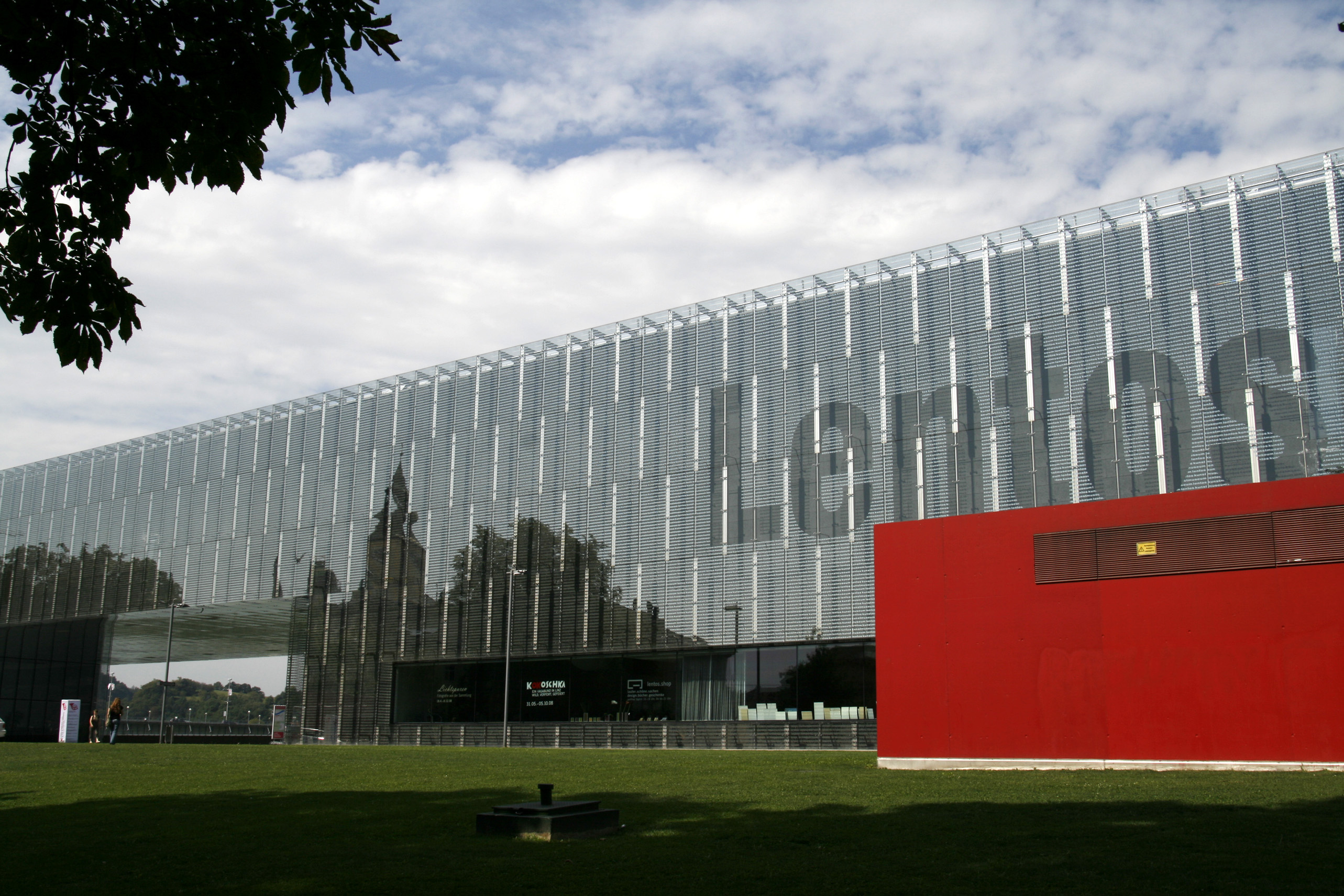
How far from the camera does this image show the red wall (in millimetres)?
17953

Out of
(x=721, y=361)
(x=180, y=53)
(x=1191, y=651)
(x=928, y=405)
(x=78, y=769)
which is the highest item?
(x=721, y=361)

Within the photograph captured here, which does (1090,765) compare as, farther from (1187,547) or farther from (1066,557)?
(1187,547)

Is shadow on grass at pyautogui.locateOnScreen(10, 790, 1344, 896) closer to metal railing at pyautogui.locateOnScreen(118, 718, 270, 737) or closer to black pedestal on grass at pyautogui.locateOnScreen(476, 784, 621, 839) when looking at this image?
black pedestal on grass at pyautogui.locateOnScreen(476, 784, 621, 839)

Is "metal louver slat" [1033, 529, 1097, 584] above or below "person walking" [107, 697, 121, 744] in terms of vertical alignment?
above

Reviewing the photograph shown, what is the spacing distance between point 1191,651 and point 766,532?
2444 centimetres

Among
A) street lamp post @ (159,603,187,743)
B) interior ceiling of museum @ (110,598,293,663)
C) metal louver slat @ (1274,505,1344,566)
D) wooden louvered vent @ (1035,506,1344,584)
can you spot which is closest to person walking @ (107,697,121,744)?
street lamp post @ (159,603,187,743)

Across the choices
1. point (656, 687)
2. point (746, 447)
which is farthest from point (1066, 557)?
point (656, 687)

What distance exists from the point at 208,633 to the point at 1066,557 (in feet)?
209

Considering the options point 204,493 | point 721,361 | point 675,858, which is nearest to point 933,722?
point 675,858

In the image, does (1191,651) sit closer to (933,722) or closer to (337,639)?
(933,722)

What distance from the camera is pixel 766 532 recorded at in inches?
1689

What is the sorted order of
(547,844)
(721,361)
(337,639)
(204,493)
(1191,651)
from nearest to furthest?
(547,844) < (1191,651) < (721,361) < (337,639) < (204,493)

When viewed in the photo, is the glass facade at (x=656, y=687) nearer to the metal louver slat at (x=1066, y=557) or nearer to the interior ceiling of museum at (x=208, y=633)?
the interior ceiling of museum at (x=208, y=633)

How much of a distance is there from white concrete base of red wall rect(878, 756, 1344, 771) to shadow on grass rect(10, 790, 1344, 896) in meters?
4.89
